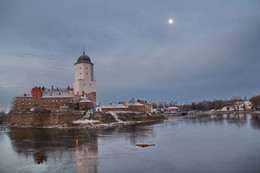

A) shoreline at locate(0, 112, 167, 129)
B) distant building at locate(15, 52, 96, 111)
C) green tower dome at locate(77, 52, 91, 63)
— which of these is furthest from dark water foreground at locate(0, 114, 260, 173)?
green tower dome at locate(77, 52, 91, 63)

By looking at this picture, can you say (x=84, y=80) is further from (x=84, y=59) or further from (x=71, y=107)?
(x=71, y=107)

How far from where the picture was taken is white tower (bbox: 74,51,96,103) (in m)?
51.8

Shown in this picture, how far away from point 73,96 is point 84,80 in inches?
177

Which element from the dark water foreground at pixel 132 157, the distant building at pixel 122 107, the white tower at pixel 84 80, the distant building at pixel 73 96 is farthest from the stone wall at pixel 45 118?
the dark water foreground at pixel 132 157

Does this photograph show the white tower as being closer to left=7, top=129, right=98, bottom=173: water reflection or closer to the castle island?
the castle island

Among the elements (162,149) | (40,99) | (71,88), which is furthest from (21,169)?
(71,88)

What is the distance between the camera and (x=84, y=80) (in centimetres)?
5194

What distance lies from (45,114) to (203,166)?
35.4m

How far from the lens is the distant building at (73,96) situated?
4869 centimetres

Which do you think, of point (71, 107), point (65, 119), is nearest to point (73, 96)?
point (71, 107)

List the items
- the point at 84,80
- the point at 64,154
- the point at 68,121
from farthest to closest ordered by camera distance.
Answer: the point at 84,80 → the point at 68,121 → the point at 64,154

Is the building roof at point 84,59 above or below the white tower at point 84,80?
above

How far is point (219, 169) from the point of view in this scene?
1390 cm

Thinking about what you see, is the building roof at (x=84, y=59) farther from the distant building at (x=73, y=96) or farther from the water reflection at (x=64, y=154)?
the water reflection at (x=64, y=154)
